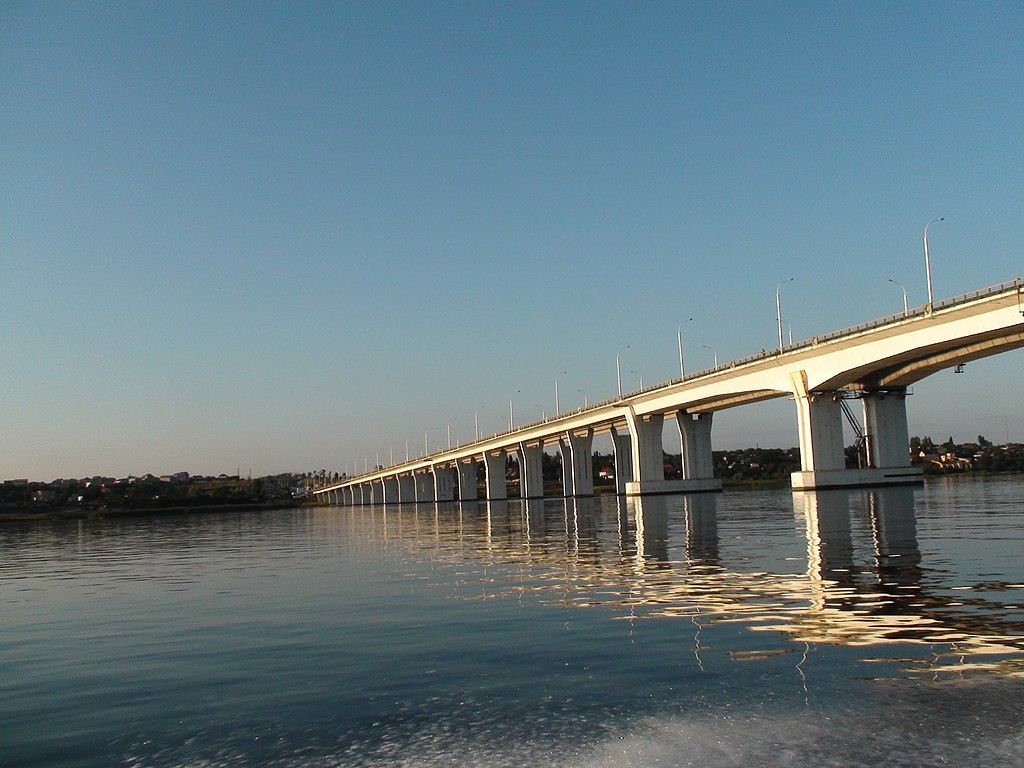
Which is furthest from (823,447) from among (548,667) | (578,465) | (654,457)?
(548,667)

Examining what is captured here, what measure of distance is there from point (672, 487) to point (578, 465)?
2982cm

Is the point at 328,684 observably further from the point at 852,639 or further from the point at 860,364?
the point at 860,364

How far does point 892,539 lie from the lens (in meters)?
28.2

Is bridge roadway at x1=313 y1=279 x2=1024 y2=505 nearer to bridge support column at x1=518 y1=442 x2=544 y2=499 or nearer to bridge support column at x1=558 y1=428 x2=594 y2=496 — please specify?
bridge support column at x1=558 y1=428 x2=594 y2=496

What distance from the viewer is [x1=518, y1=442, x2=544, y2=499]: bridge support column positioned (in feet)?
493

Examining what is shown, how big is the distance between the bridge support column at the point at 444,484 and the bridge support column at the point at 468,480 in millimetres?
8459

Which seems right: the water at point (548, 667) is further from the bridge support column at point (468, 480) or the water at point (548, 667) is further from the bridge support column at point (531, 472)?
the bridge support column at point (468, 480)

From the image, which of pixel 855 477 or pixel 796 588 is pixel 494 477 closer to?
pixel 855 477

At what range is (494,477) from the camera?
538ft

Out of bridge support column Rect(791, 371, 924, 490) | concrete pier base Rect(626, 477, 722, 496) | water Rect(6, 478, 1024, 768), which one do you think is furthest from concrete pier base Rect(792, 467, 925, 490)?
water Rect(6, 478, 1024, 768)

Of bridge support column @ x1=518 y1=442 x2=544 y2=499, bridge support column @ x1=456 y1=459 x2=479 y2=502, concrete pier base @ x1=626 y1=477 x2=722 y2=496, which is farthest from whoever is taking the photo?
bridge support column @ x1=456 y1=459 x2=479 y2=502

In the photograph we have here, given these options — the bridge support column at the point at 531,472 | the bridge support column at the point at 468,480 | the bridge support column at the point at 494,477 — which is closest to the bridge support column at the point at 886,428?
the bridge support column at the point at 531,472

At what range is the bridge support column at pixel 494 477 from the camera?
6353 inches

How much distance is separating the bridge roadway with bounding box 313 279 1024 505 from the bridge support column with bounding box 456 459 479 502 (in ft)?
117
